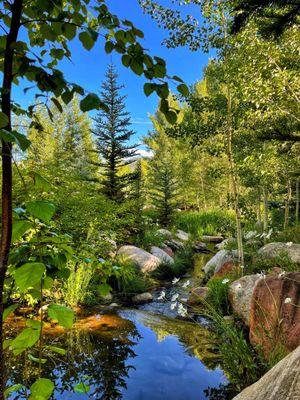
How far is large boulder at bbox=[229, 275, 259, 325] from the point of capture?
5.37 m

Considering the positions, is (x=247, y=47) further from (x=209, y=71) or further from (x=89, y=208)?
(x=89, y=208)

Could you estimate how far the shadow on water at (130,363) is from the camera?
3898mm

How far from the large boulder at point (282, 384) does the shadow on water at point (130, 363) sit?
2.15 meters

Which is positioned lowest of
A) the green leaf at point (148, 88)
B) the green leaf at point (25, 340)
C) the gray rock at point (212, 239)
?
the gray rock at point (212, 239)

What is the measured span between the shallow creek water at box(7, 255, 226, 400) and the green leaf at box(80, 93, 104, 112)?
9.94ft

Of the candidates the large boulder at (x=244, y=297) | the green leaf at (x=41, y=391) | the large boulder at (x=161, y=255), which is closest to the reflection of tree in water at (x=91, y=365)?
the large boulder at (x=244, y=297)

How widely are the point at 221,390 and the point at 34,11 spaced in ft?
13.8

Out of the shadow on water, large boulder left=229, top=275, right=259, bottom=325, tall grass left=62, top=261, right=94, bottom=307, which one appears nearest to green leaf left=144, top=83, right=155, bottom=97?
the shadow on water

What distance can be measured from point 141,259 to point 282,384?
812cm

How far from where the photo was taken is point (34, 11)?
1.06 meters

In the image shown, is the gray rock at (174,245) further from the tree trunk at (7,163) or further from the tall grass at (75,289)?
the tree trunk at (7,163)

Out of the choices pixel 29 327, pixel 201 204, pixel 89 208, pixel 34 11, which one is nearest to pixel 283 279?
pixel 29 327

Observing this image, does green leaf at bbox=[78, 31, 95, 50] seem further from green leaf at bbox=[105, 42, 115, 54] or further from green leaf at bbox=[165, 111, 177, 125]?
green leaf at bbox=[165, 111, 177, 125]

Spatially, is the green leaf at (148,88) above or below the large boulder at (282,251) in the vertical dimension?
above
